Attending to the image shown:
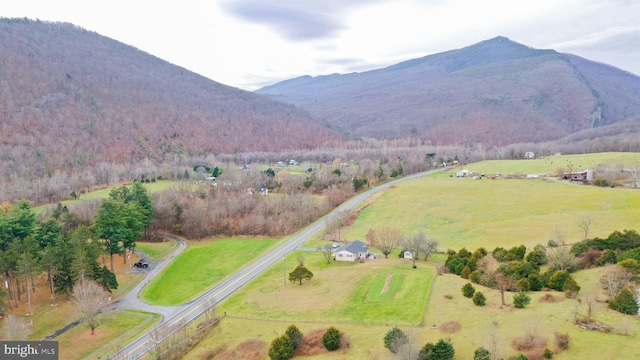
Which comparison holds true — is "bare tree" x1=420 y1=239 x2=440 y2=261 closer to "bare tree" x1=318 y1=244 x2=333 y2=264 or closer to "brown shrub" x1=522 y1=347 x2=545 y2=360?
"bare tree" x1=318 y1=244 x2=333 y2=264

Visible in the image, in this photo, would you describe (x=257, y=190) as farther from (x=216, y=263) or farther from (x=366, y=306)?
(x=366, y=306)

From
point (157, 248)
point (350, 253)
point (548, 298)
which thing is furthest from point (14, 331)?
point (548, 298)

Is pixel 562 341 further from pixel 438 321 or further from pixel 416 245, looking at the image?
pixel 416 245

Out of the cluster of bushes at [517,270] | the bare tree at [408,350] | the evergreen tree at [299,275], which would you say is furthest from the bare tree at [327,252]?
the bare tree at [408,350]

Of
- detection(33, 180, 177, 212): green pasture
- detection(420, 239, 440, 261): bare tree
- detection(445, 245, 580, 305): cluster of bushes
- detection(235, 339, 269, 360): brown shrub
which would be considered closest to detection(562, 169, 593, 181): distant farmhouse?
detection(445, 245, 580, 305): cluster of bushes

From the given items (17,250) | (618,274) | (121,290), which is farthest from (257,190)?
(618,274)

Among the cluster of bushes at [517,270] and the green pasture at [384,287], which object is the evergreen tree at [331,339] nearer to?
the green pasture at [384,287]

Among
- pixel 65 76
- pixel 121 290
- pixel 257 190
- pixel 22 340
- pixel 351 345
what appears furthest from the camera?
pixel 65 76
